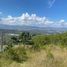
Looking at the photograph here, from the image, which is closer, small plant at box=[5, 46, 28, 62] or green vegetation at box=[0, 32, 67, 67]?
green vegetation at box=[0, 32, 67, 67]

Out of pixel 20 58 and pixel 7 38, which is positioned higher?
pixel 7 38

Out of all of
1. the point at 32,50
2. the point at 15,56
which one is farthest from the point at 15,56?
the point at 32,50

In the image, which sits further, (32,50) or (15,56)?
(32,50)

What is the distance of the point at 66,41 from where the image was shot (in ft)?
55.1

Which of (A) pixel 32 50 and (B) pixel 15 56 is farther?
(A) pixel 32 50

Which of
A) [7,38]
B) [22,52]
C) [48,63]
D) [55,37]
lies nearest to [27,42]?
[7,38]

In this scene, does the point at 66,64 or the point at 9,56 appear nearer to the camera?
the point at 66,64

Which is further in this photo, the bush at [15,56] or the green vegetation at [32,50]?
the bush at [15,56]

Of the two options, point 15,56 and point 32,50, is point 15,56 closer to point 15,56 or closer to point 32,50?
point 15,56

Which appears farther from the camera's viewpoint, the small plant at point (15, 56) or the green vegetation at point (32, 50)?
the small plant at point (15, 56)

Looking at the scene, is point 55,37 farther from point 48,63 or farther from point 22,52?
point 48,63

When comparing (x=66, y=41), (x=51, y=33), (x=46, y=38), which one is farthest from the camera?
(x=51, y=33)

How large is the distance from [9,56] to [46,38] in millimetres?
8671

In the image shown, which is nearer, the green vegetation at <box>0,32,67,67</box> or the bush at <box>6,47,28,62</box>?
the green vegetation at <box>0,32,67,67</box>
